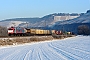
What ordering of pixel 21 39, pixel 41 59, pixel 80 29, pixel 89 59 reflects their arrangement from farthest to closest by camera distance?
pixel 80 29
pixel 21 39
pixel 41 59
pixel 89 59

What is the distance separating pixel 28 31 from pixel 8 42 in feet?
137

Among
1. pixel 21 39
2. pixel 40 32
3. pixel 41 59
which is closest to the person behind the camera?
pixel 41 59

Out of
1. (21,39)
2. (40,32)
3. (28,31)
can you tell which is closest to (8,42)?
(21,39)

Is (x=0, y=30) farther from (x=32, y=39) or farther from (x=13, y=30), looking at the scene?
(x=32, y=39)

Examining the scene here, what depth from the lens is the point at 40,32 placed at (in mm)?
89875

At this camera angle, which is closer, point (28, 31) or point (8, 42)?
point (8, 42)

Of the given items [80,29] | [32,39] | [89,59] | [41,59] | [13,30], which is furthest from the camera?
[80,29]

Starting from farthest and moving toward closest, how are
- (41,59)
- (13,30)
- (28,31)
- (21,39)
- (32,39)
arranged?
(28,31) → (13,30) → (32,39) → (21,39) → (41,59)

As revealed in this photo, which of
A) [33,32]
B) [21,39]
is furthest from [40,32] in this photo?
[21,39]

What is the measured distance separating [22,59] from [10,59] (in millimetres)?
944

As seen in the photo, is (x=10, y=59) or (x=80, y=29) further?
(x=80, y=29)

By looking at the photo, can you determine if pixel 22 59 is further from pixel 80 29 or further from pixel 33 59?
pixel 80 29

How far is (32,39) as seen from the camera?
180 feet

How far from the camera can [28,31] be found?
8275cm
